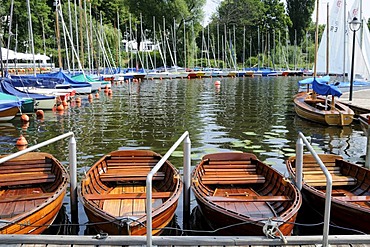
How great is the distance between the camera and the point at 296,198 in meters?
7.45

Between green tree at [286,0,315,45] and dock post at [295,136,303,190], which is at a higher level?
green tree at [286,0,315,45]

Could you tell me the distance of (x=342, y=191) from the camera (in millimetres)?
8906

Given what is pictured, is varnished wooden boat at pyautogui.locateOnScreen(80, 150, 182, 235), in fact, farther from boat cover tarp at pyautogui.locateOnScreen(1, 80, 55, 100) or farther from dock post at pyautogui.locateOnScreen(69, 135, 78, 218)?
boat cover tarp at pyautogui.locateOnScreen(1, 80, 55, 100)

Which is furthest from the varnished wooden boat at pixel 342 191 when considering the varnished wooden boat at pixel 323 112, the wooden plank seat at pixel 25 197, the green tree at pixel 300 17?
the green tree at pixel 300 17

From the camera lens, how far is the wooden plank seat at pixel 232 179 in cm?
907

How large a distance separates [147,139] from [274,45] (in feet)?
235

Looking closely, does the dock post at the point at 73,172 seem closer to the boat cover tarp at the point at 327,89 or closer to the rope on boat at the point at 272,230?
the rope on boat at the point at 272,230

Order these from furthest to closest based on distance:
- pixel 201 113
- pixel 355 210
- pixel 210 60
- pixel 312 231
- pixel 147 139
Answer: pixel 210 60
pixel 201 113
pixel 147 139
pixel 312 231
pixel 355 210

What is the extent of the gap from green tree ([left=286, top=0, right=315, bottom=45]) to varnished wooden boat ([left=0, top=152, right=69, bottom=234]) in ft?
304

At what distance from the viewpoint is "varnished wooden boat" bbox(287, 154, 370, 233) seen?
7129 millimetres

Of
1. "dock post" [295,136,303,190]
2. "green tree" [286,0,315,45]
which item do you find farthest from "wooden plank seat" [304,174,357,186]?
"green tree" [286,0,315,45]

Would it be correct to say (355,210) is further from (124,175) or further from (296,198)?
(124,175)

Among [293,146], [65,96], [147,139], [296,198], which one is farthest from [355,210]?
[65,96]

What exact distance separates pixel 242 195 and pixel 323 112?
44.6 feet
